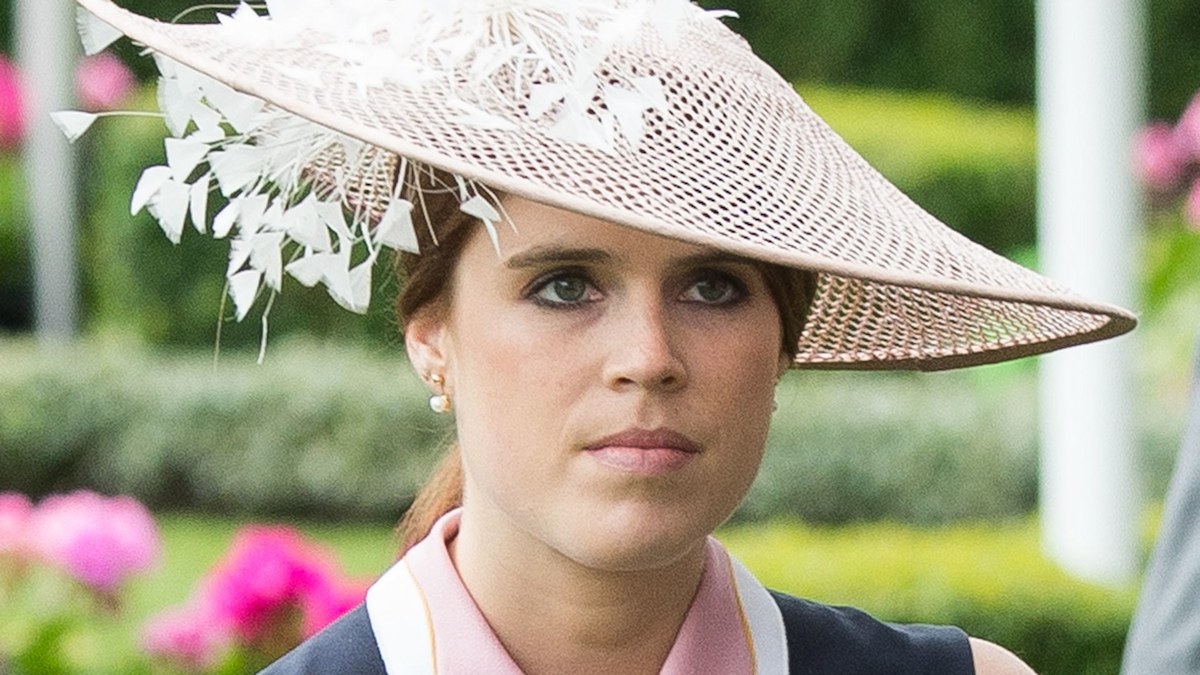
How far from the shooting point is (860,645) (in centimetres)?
229

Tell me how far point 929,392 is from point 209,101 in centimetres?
648

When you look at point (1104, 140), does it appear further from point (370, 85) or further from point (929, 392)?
point (370, 85)

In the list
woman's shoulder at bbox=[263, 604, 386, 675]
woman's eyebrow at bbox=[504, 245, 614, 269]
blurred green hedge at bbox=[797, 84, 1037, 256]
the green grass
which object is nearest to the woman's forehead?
woman's eyebrow at bbox=[504, 245, 614, 269]

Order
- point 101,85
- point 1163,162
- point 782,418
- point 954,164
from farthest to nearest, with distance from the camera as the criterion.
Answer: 1. point 101,85
2. point 1163,162
3. point 954,164
4. point 782,418

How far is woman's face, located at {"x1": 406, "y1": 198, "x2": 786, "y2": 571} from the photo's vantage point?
196 cm

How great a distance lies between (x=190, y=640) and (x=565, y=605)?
2154mm

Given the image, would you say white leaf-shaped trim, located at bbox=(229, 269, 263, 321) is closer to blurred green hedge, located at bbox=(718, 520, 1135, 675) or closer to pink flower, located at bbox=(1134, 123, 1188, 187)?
blurred green hedge, located at bbox=(718, 520, 1135, 675)

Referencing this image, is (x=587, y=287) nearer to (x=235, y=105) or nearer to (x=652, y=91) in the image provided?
(x=652, y=91)

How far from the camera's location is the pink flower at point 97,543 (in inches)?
178

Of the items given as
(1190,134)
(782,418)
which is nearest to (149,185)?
(782,418)

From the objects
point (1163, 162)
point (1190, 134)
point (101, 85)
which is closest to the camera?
point (1190, 134)

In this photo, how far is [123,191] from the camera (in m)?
10.0

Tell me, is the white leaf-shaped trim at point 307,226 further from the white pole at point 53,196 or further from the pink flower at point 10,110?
the pink flower at point 10,110

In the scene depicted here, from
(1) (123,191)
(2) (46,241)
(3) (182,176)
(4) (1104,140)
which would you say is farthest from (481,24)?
(2) (46,241)
